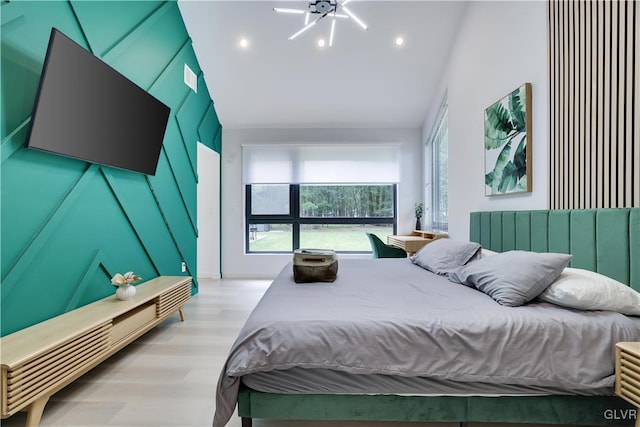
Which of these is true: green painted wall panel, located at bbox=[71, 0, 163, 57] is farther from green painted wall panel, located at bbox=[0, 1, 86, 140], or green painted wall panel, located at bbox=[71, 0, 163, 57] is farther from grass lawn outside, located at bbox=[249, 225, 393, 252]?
grass lawn outside, located at bbox=[249, 225, 393, 252]

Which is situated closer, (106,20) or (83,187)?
(83,187)

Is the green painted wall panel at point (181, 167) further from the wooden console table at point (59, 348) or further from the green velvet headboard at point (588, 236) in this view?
the green velvet headboard at point (588, 236)

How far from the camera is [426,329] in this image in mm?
1391

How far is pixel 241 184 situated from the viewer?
5.43 m

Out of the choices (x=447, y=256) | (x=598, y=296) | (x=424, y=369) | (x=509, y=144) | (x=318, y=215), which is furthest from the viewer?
(x=318, y=215)

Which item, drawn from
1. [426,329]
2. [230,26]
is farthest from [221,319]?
[230,26]

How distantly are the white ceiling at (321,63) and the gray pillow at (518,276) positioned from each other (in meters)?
3.07

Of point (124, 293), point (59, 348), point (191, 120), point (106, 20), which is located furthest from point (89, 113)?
point (191, 120)

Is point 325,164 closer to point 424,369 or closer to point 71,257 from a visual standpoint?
point 71,257

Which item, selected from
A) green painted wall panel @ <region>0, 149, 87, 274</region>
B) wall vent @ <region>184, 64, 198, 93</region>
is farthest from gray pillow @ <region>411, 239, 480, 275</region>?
wall vent @ <region>184, 64, 198, 93</region>

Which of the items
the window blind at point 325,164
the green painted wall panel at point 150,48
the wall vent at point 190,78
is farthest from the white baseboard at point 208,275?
the green painted wall panel at point 150,48

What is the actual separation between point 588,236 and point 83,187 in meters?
3.23

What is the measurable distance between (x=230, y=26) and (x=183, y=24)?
55 cm

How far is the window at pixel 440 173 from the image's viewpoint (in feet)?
14.5
